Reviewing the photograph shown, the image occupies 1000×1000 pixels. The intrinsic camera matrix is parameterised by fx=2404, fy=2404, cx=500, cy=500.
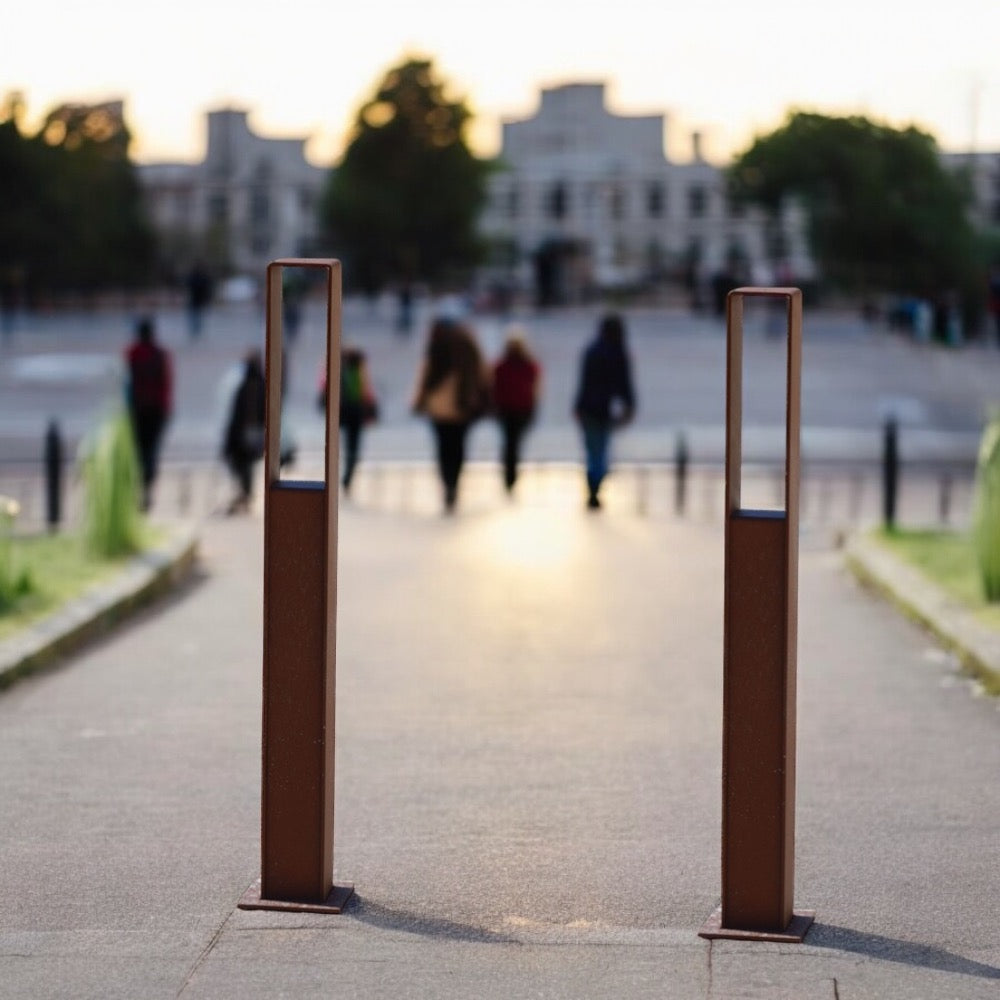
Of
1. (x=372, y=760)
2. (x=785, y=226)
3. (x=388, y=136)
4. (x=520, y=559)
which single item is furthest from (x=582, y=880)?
(x=388, y=136)

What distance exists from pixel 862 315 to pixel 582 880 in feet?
199

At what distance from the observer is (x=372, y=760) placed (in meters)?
8.46

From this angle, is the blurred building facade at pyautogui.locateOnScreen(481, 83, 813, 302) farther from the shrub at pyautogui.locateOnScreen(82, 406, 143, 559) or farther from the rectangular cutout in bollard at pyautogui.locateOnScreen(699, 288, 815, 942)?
the rectangular cutout in bollard at pyautogui.locateOnScreen(699, 288, 815, 942)

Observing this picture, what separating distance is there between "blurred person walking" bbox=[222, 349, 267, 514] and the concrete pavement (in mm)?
5712

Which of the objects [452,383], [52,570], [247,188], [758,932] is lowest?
[758,932]

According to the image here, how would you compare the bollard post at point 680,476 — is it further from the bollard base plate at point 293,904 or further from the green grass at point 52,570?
the bollard base plate at point 293,904

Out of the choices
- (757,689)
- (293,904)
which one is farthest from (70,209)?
(757,689)

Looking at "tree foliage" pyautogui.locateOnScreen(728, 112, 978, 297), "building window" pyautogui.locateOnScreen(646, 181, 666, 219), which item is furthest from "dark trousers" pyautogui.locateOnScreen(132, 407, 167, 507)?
"building window" pyautogui.locateOnScreen(646, 181, 666, 219)

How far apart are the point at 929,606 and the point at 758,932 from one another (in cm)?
696

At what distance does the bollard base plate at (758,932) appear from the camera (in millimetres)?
5645

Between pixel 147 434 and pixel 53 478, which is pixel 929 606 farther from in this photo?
pixel 147 434

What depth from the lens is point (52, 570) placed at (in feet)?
45.6

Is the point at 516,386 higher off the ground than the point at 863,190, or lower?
lower

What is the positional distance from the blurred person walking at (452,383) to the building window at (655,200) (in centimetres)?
13629
